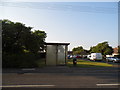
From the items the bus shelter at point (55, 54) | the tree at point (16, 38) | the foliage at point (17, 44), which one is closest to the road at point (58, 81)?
the foliage at point (17, 44)

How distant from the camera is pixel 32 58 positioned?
66.5 ft

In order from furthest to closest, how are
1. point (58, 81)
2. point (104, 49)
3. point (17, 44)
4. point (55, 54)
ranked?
point (104, 49) < point (55, 54) < point (17, 44) < point (58, 81)

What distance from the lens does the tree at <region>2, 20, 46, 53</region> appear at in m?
20.9

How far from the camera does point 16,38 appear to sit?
2186 cm

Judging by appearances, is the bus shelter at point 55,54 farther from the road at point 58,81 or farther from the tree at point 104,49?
the tree at point 104,49

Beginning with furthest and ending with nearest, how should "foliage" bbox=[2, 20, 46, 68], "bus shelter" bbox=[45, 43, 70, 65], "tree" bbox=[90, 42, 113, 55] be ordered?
"tree" bbox=[90, 42, 113, 55]
"bus shelter" bbox=[45, 43, 70, 65]
"foliage" bbox=[2, 20, 46, 68]

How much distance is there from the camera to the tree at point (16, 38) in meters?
20.9

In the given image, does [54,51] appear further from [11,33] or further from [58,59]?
[11,33]

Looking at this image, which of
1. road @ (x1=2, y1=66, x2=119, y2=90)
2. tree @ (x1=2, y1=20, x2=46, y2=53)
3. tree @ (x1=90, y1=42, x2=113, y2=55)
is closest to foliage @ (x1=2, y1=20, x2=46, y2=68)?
tree @ (x1=2, y1=20, x2=46, y2=53)

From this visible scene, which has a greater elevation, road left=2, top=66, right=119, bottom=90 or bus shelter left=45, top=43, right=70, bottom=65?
bus shelter left=45, top=43, right=70, bottom=65

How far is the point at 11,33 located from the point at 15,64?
4477 millimetres

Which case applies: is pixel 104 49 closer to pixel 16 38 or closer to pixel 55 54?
pixel 55 54

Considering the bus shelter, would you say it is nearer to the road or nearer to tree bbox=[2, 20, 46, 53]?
tree bbox=[2, 20, 46, 53]

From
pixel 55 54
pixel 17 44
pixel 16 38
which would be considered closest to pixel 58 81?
pixel 55 54
